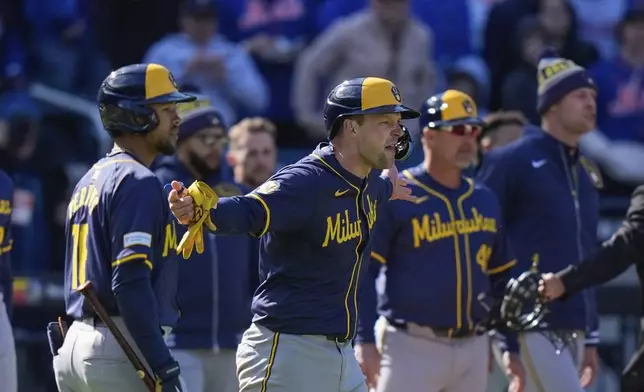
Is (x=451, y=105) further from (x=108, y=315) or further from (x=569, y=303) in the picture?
(x=108, y=315)

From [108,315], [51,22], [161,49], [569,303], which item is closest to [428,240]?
[569,303]

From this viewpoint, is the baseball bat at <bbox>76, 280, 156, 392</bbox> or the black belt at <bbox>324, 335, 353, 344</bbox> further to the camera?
the black belt at <bbox>324, 335, 353, 344</bbox>

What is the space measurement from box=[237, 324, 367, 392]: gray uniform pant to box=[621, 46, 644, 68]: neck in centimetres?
678

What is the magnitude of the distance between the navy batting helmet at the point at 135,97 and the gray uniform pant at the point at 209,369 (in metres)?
1.78

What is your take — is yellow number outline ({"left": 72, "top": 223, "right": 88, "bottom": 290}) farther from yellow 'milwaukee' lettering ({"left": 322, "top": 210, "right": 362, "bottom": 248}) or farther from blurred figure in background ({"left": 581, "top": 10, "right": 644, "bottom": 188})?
blurred figure in background ({"left": 581, "top": 10, "right": 644, "bottom": 188})

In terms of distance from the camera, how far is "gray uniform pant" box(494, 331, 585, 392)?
21.6ft

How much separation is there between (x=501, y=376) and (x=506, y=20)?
400cm

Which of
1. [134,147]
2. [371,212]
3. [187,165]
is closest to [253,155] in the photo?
[187,165]

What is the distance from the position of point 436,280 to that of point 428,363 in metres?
0.40

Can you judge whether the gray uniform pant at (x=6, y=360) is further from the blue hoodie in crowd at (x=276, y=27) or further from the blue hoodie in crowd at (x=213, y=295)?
the blue hoodie in crowd at (x=276, y=27)

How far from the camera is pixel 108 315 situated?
198 inches

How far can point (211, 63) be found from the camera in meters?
10.9

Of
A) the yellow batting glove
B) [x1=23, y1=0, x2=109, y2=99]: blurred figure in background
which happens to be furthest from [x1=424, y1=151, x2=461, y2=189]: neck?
[x1=23, y1=0, x2=109, y2=99]: blurred figure in background

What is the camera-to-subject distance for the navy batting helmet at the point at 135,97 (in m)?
5.32
